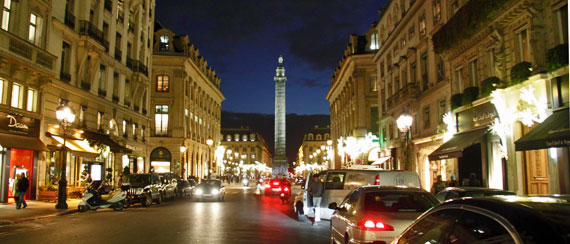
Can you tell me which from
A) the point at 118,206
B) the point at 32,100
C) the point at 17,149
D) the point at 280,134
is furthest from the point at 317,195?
the point at 280,134

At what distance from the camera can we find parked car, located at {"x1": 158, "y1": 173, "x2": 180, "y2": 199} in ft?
99.9

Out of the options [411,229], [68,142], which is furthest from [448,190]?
[68,142]

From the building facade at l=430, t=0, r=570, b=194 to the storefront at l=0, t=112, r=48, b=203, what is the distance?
21.7 metres

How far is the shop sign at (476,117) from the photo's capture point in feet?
69.0

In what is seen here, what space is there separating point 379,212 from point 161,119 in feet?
180

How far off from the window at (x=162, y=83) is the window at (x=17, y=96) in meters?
36.4

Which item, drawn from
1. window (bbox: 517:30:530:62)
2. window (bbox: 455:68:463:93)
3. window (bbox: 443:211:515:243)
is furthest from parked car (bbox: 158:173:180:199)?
window (bbox: 443:211:515:243)

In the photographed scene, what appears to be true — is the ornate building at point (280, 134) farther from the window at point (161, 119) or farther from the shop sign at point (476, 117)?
the shop sign at point (476, 117)

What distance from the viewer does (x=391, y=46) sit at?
4097 centimetres

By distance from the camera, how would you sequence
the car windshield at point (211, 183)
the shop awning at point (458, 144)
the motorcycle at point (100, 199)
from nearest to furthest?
the motorcycle at point (100, 199), the shop awning at point (458, 144), the car windshield at point (211, 183)

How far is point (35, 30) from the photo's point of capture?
25.9 meters

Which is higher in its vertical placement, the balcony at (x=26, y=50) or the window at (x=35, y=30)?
the window at (x=35, y=30)

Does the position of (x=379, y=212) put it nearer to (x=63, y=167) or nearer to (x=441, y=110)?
(x=63, y=167)

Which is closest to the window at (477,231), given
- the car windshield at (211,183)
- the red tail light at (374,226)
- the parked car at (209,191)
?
the red tail light at (374,226)
